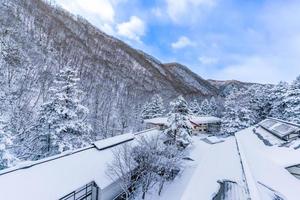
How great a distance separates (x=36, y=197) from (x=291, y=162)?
12.1 meters

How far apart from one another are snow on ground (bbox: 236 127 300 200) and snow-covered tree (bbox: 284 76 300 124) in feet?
60.8

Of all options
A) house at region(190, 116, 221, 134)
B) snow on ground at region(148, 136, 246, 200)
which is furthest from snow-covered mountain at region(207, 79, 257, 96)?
snow on ground at region(148, 136, 246, 200)

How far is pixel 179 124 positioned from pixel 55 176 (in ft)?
49.4

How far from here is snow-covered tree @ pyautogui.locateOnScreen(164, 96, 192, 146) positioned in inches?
935

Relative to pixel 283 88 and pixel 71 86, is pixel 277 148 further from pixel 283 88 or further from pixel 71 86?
pixel 283 88

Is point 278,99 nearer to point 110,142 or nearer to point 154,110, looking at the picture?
point 154,110

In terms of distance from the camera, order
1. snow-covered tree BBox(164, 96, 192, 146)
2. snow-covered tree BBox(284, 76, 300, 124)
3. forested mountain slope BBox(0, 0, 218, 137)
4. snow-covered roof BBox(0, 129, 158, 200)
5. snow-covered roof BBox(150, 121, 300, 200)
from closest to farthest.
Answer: snow-covered roof BBox(150, 121, 300, 200), snow-covered roof BBox(0, 129, 158, 200), snow-covered tree BBox(164, 96, 192, 146), snow-covered tree BBox(284, 76, 300, 124), forested mountain slope BBox(0, 0, 218, 137)

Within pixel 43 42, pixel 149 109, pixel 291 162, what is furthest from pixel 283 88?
pixel 43 42

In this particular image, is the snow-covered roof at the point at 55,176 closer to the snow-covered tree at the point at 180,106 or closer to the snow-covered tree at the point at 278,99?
the snow-covered tree at the point at 180,106

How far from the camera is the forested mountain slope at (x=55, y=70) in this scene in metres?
31.2

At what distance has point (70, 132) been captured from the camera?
1922 cm

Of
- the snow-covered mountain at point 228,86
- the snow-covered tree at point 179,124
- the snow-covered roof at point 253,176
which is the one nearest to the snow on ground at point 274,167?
the snow-covered roof at point 253,176

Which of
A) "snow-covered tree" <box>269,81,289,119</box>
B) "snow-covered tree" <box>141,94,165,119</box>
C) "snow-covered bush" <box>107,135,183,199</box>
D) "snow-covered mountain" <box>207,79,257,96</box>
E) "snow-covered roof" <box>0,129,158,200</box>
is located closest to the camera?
"snow-covered roof" <box>0,129,158,200</box>

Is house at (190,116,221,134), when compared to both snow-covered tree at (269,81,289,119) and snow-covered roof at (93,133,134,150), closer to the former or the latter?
snow-covered tree at (269,81,289,119)
